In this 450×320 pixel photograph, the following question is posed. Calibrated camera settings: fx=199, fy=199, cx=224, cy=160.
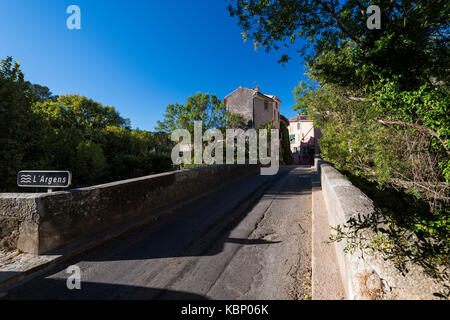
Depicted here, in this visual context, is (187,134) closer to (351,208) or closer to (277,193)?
(277,193)

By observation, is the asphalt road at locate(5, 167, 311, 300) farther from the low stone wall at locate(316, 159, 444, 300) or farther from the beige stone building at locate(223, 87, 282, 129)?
the beige stone building at locate(223, 87, 282, 129)

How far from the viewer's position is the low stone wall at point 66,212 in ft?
11.1

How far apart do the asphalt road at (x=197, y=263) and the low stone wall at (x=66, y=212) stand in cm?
58

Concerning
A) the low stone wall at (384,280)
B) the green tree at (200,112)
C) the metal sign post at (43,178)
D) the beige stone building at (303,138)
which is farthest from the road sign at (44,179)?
the beige stone building at (303,138)

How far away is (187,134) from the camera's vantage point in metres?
25.6

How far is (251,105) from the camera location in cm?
2908

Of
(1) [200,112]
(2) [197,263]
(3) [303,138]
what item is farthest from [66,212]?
(3) [303,138]

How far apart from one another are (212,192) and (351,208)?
22.2 feet

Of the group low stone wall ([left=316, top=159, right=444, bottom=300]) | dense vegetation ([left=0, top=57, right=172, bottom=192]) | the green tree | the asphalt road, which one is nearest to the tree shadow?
the asphalt road

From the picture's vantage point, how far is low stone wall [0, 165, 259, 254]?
3377 mm
